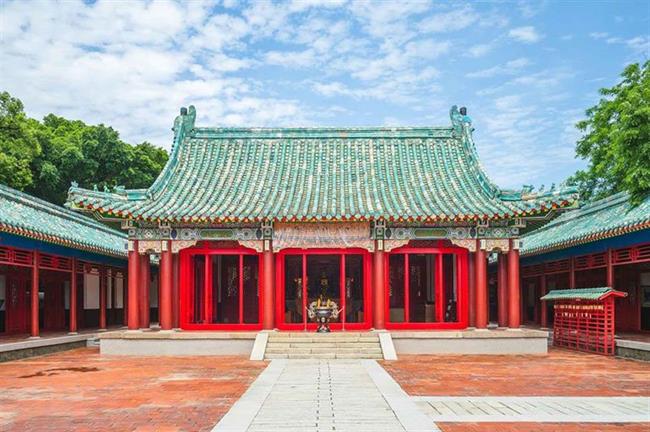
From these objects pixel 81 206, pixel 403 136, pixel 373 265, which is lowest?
pixel 373 265

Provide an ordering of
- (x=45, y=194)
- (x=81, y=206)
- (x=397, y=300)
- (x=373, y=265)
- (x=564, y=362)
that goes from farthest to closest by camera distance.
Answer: (x=45, y=194), (x=397, y=300), (x=373, y=265), (x=81, y=206), (x=564, y=362)

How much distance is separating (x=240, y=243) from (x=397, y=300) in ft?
21.5

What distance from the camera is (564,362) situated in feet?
54.4

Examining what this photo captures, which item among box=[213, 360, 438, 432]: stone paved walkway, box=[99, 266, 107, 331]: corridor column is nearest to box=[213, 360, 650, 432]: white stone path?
box=[213, 360, 438, 432]: stone paved walkway

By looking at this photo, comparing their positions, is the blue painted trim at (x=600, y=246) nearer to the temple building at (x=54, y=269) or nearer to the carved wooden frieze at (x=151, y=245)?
the carved wooden frieze at (x=151, y=245)

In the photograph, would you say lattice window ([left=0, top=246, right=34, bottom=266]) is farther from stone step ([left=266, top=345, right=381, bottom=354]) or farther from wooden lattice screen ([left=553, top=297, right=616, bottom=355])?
wooden lattice screen ([left=553, top=297, right=616, bottom=355])

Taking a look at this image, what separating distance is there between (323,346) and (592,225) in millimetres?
9596

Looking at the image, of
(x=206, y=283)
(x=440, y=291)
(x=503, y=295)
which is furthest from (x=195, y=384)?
(x=503, y=295)

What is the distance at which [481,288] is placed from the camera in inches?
762

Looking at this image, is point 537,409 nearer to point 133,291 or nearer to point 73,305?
point 133,291

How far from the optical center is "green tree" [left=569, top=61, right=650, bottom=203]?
15.2 meters

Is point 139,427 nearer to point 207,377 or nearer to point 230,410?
point 230,410

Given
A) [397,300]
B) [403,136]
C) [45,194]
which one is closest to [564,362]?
[397,300]

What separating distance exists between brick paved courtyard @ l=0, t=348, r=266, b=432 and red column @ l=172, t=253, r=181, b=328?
2.13 meters
